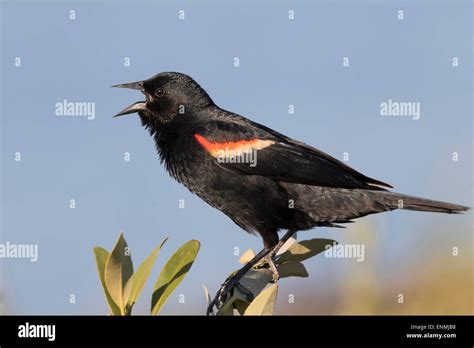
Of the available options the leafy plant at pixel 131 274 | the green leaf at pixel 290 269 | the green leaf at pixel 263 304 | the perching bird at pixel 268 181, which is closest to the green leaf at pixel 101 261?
the leafy plant at pixel 131 274

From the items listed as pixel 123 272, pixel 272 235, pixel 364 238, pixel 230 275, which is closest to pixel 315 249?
pixel 364 238

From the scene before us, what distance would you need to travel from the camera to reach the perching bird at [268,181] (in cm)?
492

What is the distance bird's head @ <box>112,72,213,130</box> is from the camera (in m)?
5.40

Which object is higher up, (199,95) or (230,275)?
(199,95)

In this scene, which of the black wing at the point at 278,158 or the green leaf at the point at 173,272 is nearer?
the green leaf at the point at 173,272

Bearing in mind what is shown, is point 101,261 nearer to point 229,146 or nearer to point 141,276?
point 141,276

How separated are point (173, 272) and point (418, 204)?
2616 mm

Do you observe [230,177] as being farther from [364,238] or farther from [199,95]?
[364,238]

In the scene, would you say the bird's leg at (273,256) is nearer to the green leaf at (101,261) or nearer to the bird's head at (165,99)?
the green leaf at (101,261)

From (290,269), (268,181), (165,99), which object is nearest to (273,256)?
(268,181)

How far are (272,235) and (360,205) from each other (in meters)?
0.71

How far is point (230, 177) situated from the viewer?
5008mm

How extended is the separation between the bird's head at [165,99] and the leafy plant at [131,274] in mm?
2956
